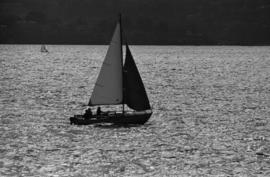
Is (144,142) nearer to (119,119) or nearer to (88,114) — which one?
(119,119)

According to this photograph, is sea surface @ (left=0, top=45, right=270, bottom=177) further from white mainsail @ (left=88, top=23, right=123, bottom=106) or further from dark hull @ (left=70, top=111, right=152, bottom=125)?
white mainsail @ (left=88, top=23, right=123, bottom=106)

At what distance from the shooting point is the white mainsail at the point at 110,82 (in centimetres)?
5644

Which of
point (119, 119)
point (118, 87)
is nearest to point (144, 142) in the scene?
point (119, 119)

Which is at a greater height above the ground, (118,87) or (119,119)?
(118,87)

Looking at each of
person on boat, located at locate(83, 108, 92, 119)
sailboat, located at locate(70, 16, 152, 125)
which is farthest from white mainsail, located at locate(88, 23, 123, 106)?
person on boat, located at locate(83, 108, 92, 119)

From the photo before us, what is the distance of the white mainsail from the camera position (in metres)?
56.4

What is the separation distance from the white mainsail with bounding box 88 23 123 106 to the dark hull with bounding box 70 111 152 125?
1.43 m

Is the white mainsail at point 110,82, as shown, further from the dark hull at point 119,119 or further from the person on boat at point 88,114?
the dark hull at point 119,119

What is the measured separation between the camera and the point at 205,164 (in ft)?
134

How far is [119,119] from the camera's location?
56375mm

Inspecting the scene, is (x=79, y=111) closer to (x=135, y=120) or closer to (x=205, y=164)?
(x=135, y=120)

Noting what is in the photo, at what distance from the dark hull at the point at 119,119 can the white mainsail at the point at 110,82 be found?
4.69 feet

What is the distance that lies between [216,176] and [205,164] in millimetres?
3495

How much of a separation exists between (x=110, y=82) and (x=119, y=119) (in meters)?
3.65
